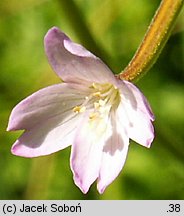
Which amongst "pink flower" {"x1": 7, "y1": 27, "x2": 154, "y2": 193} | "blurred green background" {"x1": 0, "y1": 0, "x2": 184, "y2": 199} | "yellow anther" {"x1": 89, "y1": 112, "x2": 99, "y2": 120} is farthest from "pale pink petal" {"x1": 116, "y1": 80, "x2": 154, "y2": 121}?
"blurred green background" {"x1": 0, "y1": 0, "x2": 184, "y2": 199}

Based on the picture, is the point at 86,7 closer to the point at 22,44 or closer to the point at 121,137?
the point at 22,44

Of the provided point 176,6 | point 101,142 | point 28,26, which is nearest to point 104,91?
point 101,142

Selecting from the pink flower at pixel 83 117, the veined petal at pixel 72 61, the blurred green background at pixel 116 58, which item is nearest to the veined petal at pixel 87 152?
the pink flower at pixel 83 117

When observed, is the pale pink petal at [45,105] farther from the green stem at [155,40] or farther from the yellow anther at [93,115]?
the green stem at [155,40]

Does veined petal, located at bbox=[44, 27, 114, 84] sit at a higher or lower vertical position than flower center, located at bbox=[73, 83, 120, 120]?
higher

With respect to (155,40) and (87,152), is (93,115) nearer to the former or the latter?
(87,152)

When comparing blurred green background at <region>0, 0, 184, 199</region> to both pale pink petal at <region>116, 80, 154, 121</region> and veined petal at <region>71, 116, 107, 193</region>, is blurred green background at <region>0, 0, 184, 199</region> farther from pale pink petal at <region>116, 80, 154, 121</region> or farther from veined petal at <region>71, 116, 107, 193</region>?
pale pink petal at <region>116, 80, 154, 121</region>

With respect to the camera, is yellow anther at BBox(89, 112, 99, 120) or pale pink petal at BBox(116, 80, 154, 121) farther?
yellow anther at BBox(89, 112, 99, 120)
